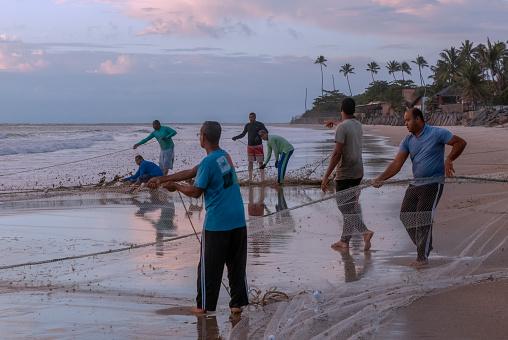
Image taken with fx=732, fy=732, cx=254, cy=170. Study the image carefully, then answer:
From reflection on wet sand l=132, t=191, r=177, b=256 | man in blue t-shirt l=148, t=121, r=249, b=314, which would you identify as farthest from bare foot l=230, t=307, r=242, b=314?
reflection on wet sand l=132, t=191, r=177, b=256

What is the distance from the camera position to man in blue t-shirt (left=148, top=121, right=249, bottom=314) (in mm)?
5387

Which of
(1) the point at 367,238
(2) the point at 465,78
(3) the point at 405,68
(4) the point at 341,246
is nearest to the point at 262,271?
(4) the point at 341,246

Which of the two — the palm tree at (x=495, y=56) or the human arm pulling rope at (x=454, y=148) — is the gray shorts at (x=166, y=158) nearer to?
the human arm pulling rope at (x=454, y=148)

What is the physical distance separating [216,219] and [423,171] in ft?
8.42

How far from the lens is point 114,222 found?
34.7ft

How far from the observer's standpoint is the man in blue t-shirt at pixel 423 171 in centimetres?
703

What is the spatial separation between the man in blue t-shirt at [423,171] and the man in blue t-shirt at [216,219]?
2.16 meters

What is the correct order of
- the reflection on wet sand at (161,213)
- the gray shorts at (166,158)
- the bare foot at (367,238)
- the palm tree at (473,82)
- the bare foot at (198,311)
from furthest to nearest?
1. the palm tree at (473,82)
2. the gray shorts at (166,158)
3. the reflection on wet sand at (161,213)
4. the bare foot at (367,238)
5. the bare foot at (198,311)

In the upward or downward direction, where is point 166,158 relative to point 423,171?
downward

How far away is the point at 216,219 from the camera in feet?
18.0

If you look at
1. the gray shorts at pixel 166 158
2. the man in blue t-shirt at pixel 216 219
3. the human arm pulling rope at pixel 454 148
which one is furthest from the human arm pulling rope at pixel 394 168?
the gray shorts at pixel 166 158

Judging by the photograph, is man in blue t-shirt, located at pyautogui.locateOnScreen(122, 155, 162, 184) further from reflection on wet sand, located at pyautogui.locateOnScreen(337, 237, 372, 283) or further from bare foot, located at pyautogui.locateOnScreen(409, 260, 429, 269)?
bare foot, located at pyautogui.locateOnScreen(409, 260, 429, 269)

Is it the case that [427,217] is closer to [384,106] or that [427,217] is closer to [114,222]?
[114,222]

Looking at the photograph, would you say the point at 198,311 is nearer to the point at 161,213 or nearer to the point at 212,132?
the point at 212,132
